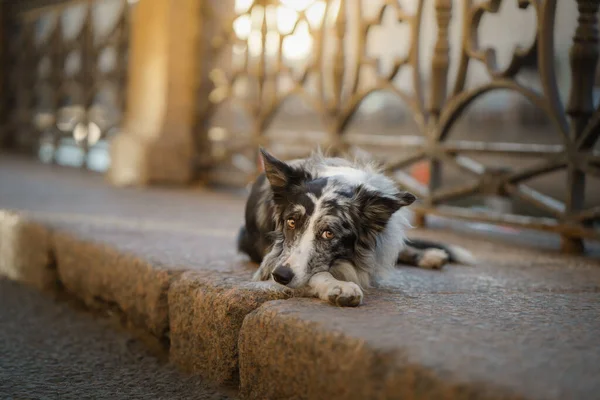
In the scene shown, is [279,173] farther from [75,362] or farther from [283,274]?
[75,362]

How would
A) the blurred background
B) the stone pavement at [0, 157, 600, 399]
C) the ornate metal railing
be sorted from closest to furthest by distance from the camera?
the stone pavement at [0, 157, 600, 399], the blurred background, the ornate metal railing

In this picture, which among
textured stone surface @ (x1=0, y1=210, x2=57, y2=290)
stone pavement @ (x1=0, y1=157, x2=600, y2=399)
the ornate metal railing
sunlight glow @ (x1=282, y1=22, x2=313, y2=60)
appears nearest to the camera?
stone pavement @ (x1=0, y1=157, x2=600, y2=399)

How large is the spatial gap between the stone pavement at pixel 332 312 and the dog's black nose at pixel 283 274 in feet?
0.36

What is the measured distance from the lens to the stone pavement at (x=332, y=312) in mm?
1843

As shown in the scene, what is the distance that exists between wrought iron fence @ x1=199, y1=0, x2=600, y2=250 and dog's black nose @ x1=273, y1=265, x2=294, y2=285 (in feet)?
7.01

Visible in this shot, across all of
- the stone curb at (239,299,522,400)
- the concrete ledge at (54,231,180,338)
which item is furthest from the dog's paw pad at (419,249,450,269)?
the concrete ledge at (54,231,180,338)

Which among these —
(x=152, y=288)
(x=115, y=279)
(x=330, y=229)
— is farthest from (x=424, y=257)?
(x=115, y=279)

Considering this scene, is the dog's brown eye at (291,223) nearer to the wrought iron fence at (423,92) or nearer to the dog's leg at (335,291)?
the dog's leg at (335,291)

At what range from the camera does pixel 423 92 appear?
5008 millimetres

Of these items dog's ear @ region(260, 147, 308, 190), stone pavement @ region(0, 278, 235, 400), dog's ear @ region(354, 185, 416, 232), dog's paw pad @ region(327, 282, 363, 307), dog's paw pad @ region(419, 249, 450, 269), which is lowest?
stone pavement @ region(0, 278, 235, 400)

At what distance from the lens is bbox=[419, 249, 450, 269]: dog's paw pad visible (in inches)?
136

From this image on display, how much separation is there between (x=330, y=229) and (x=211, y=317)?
24.0 inches

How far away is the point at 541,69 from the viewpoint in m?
3.92

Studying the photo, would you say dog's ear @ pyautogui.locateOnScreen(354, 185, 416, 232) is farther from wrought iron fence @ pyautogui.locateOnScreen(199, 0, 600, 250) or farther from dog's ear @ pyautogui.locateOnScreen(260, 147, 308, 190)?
wrought iron fence @ pyautogui.locateOnScreen(199, 0, 600, 250)
